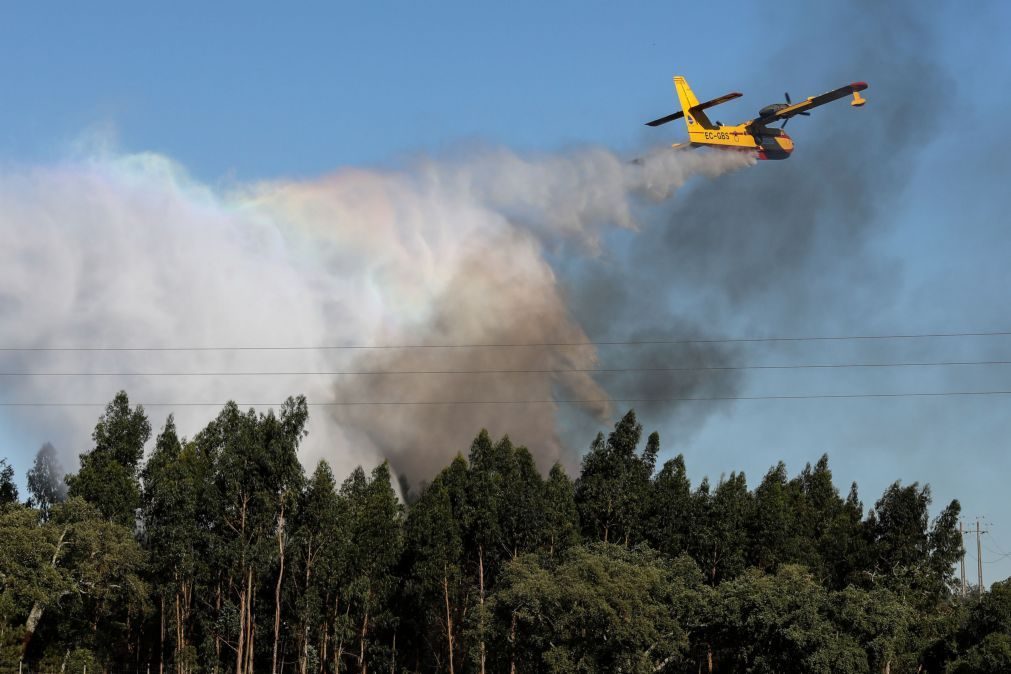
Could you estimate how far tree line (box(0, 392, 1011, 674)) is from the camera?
80.1m

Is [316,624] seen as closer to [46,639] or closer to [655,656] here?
[46,639]

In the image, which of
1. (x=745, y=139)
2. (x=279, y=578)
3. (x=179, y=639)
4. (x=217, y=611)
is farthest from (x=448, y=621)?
(x=745, y=139)

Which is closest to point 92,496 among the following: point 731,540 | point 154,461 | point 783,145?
point 154,461

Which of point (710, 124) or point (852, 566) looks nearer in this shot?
point (710, 124)

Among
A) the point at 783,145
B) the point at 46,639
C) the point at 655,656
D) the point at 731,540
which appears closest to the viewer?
the point at 655,656

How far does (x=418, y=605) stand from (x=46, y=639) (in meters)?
25.8

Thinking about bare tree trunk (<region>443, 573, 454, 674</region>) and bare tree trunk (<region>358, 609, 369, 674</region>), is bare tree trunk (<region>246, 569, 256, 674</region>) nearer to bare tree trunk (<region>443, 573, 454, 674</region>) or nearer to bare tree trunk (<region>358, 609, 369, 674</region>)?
bare tree trunk (<region>358, 609, 369, 674</region>)

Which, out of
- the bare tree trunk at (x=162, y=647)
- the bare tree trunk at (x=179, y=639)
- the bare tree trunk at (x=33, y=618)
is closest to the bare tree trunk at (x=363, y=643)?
the bare tree trunk at (x=179, y=639)

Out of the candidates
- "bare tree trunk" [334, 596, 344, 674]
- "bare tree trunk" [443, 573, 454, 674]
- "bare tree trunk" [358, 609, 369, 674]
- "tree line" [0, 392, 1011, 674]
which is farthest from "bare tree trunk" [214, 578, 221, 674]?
"bare tree trunk" [443, 573, 454, 674]

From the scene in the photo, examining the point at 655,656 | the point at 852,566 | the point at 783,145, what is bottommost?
the point at 655,656

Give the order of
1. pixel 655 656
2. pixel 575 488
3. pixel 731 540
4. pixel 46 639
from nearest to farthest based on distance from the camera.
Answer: pixel 655 656 → pixel 46 639 → pixel 731 540 → pixel 575 488

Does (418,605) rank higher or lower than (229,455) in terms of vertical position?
lower

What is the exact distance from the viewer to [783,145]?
312ft

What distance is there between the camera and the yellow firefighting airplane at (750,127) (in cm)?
9188
